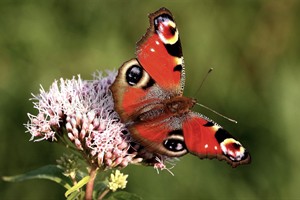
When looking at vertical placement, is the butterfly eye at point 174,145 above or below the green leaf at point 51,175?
below

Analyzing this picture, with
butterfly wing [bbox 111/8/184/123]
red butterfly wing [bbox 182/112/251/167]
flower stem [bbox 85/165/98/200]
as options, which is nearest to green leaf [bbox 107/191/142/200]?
flower stem [bbox 85/165/98/200]

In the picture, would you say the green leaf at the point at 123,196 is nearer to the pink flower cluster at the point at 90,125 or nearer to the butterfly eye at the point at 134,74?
the pink flower cluster at the point at 90,125

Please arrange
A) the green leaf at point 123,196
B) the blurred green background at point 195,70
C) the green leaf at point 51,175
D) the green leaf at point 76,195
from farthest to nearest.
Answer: the blurred green background at point 195,70 → the green leaf at point 51,175 → the green leaf at point 123,196 → the green leaf at point 76,195

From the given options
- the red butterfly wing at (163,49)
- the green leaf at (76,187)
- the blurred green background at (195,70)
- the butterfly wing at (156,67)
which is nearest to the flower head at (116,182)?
the green leaf at (76,187)

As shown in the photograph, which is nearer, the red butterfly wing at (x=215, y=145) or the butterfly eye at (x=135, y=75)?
the red butterfly wing at (x=215, y=145)

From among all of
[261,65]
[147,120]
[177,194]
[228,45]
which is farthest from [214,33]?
[147,120]

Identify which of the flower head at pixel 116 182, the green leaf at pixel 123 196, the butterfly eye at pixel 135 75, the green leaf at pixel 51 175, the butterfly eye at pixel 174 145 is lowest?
the green leaf at pixel 123 196

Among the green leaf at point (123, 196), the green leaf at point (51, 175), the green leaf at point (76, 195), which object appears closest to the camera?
the green leaf at point (76, 195)
